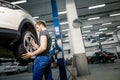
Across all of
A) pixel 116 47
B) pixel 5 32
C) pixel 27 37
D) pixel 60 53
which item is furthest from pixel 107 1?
pixel 116 47

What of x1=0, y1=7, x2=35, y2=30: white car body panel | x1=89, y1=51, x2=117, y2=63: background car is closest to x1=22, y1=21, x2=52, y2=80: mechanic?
x1=0, y1=7, x2=35, y2=30: white car body panel

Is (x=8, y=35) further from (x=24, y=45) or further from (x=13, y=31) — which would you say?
(x=24, y=45)

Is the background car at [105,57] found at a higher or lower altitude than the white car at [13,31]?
lower

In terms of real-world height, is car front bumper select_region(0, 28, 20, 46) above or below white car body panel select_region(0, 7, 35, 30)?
below

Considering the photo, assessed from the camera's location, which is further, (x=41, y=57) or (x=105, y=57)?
(x=105, y=57)

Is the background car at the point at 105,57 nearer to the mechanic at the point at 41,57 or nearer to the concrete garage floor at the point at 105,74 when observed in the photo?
the concrete garage floor at the point at 105,74

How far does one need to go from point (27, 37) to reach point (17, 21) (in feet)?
1.75

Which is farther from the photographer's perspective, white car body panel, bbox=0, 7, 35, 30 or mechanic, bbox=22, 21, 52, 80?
mechanic, bbox=22, 21, 52, 80

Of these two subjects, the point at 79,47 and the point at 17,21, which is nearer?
the point at 17,21

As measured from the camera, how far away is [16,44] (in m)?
2.92

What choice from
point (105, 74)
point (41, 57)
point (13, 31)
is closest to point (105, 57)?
point (105, 74)

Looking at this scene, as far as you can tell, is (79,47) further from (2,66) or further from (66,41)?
(66,41)

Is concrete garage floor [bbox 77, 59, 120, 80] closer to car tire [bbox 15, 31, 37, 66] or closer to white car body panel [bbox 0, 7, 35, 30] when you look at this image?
car tire [bbox 15, 31, 37, 66]

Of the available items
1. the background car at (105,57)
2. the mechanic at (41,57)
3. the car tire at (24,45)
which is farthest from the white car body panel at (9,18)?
the background car at (105,57)
